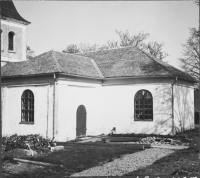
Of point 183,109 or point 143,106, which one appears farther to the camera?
point 183,109

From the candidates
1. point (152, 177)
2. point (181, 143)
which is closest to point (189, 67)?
point (181, 143)

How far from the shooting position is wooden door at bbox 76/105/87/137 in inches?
764

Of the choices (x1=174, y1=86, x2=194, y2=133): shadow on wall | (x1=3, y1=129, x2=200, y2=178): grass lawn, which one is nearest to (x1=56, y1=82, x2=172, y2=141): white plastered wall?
(x1=174, y1=86, x2=194, y2=133): shadow on wall

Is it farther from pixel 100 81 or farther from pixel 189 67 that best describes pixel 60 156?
pixel 189 67

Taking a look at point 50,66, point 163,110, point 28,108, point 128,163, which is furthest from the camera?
point 163,110

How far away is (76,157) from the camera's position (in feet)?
42.6

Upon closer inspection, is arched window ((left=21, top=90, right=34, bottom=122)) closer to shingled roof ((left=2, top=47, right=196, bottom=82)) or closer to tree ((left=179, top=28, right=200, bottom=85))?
shingled roof ((left=2, top=47, right=196, bottom=82))

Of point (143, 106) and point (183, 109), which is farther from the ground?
point (143, 106)

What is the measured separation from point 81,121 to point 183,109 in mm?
7731

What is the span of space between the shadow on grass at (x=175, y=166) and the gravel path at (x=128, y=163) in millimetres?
432

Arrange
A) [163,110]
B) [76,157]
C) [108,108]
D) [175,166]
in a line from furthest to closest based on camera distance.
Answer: [108,108] < [163,110] < [76,157] < [175,166]

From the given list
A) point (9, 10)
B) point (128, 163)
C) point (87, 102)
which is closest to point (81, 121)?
point (87, 102)

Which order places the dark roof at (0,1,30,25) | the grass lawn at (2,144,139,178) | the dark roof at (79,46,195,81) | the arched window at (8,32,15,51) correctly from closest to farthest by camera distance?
the grass lawn at (2,144,139,178)
the dark roof at (0,1,30,25)
the arched window at (8,32,15,51)
the dark roof at (79,46,195,81)

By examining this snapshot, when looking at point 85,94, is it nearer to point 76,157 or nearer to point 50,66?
point 50,66
